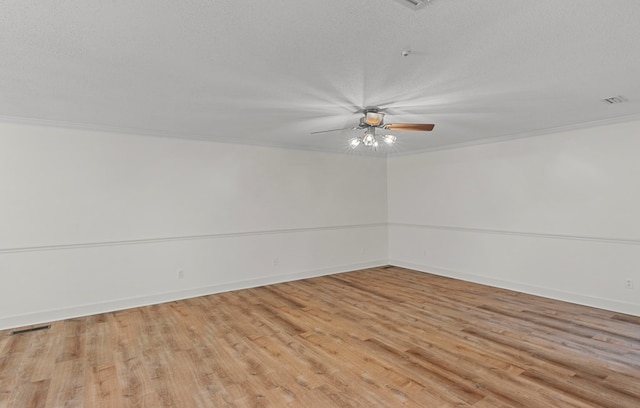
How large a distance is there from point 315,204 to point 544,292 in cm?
387

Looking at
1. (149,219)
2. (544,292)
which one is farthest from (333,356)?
(544,292)

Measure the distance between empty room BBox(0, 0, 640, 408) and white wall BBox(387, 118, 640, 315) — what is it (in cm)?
3

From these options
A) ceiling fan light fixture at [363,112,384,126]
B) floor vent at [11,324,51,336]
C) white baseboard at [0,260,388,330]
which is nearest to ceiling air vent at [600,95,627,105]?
ceiling fan light fixture at [363,112,384,126]

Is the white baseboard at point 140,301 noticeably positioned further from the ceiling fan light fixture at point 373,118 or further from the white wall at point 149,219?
the ceiling fan light fixture at point 373,118

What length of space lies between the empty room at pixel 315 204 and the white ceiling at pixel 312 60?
0.07ft

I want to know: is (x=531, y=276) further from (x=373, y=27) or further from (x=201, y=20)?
(x=201, y=20)

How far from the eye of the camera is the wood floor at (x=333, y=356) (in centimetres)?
233

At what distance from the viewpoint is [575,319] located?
12.3 feet

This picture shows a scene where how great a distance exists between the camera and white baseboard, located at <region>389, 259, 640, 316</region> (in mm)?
3987

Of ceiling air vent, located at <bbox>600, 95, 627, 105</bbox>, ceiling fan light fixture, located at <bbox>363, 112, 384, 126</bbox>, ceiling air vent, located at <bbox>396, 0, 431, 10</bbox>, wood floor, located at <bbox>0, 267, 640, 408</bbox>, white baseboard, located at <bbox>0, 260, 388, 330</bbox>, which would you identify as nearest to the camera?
ceiling air vent, located at <bbox>396, 0, 431, 10</bbox>

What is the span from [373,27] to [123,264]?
431 centimetres

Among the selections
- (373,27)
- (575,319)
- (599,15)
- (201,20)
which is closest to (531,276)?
(575,319)

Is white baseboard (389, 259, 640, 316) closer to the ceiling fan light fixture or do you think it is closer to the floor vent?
the ceiling fan light fixture

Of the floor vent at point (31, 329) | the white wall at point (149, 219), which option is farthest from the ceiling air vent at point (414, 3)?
the floor vent at point (31, 329)
